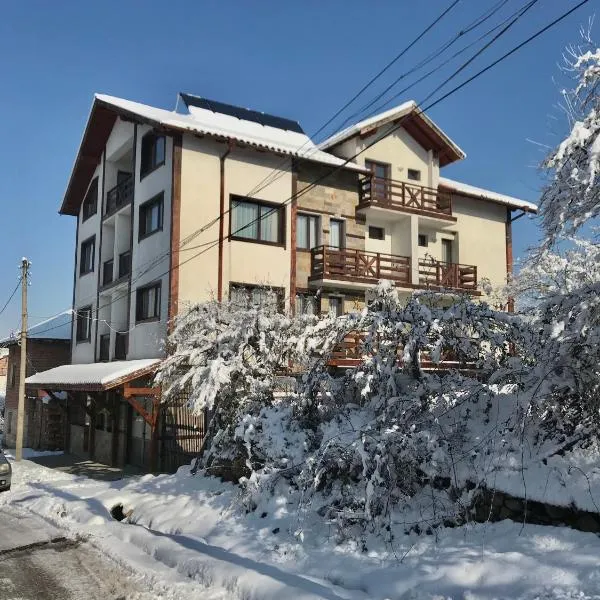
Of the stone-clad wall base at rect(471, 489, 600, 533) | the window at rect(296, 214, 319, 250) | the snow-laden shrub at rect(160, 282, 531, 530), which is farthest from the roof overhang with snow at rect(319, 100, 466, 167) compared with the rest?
the stone-clad wall base at rect(471, 489, 600, 533)

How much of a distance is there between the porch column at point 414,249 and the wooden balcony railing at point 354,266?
169 mm

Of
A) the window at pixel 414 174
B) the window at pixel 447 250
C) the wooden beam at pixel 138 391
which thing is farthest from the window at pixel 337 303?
the wooden beam at pixel 138 391

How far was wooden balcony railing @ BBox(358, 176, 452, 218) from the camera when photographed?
2283 cm

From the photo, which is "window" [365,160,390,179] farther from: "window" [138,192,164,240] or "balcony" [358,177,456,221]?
"window" [138,192,164,240]

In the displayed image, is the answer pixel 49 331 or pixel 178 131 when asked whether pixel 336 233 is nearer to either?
pixel 178 131

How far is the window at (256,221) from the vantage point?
784 inches

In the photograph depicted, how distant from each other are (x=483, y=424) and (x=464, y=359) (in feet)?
4.64

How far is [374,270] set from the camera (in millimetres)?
22484

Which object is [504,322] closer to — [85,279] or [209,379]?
[209,379]

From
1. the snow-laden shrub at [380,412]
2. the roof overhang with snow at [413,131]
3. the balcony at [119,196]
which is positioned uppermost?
the roof overhang with snow at [413,131]

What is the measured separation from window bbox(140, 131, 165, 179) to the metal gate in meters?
8.17

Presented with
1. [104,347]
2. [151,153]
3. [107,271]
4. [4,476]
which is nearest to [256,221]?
[151,153]

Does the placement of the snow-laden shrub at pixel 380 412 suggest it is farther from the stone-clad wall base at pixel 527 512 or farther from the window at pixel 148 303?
the window at pixel 148 303

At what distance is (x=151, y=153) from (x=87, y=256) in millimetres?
8374
